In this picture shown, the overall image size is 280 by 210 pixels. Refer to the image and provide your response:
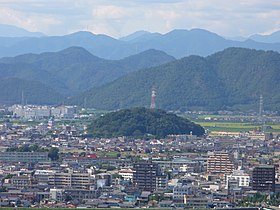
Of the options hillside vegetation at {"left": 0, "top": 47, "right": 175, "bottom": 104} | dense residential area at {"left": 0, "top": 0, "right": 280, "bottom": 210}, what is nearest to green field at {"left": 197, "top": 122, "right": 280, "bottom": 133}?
dense residential area at {"left": 0, "top": 0, "right": 280, "bottom": 210}

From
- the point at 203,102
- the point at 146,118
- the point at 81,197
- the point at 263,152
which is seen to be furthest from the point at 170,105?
the point at 81,197

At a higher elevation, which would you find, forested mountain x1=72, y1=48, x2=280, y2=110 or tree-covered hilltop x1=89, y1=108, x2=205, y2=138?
forested mountain x1=72, y1=48, x2=280, y2=110

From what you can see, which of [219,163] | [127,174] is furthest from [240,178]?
[219,163]

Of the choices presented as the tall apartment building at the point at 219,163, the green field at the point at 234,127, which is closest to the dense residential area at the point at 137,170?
the tall apartment building at the point at 219,163

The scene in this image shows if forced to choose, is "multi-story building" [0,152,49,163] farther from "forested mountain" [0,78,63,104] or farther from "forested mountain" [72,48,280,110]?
"forested mountain" [0,78,63,104]

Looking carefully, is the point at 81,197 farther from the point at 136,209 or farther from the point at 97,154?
the point at 97,154

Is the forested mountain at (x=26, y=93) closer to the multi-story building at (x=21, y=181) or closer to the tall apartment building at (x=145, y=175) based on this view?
the multi-story building at (x=21, y=181)

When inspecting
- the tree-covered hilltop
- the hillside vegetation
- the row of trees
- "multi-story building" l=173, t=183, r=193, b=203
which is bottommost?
"multi-story building" l=173, t=183, r=193, b=203

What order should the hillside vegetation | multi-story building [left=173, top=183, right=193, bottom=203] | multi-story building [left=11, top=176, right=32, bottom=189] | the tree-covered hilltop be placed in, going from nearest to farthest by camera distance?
multi-story building [left=173, top=183, right=193, bottom=203] → multi-story building [left=11, top=176, right=32, bottom=189] → the tree-covered hilltop → the hillside vegetation
